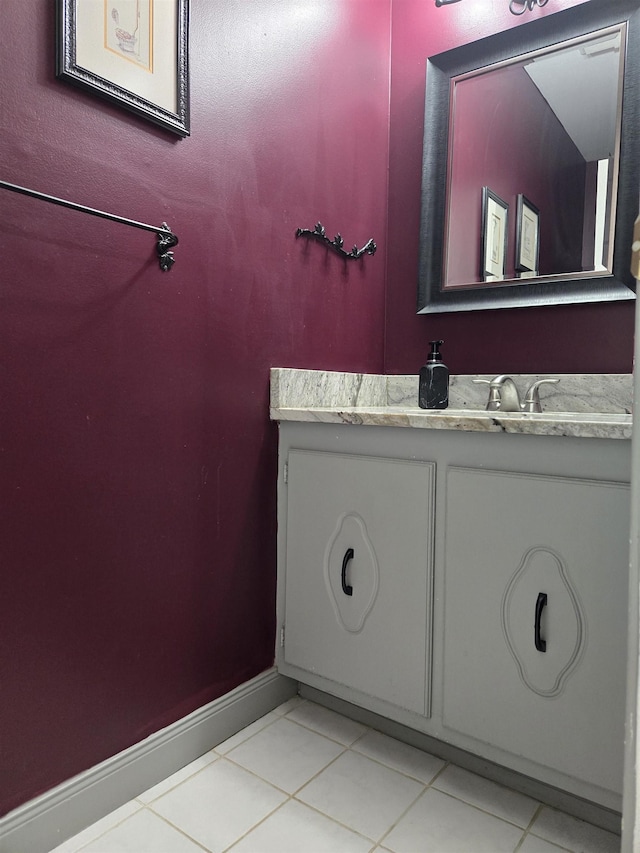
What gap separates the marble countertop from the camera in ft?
3.67

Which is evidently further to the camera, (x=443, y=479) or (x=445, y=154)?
(x=445, y=154)

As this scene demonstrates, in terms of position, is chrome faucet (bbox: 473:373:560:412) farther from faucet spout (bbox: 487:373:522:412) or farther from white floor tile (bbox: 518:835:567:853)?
white floor tile (bbox: 518:835:567:853)

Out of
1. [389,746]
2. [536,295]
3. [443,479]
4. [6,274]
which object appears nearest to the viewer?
[6,274]

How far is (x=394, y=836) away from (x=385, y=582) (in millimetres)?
488

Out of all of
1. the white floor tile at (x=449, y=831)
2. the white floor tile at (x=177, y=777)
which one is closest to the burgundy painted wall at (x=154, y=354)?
the white floor tile at (x=177, y=777)

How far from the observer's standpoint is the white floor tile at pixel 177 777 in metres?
1.22

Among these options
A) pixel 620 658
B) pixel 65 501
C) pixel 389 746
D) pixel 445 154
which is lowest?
pixel 389 746

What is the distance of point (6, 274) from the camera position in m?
0.99

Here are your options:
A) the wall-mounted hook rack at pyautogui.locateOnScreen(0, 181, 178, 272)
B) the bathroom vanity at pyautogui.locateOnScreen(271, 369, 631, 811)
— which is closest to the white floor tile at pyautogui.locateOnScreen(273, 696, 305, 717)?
the bathroom vanity at pyautogui.locateOnScreen(271, 369, 631, 811)

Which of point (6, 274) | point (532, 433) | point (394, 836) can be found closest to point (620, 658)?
point (532, 433)

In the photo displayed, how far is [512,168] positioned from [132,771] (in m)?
1.82

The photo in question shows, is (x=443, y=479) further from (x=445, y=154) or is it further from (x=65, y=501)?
(x=445, y=154)

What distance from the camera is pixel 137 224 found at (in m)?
1.16

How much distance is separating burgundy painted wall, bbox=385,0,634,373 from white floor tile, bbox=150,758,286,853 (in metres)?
1.25
